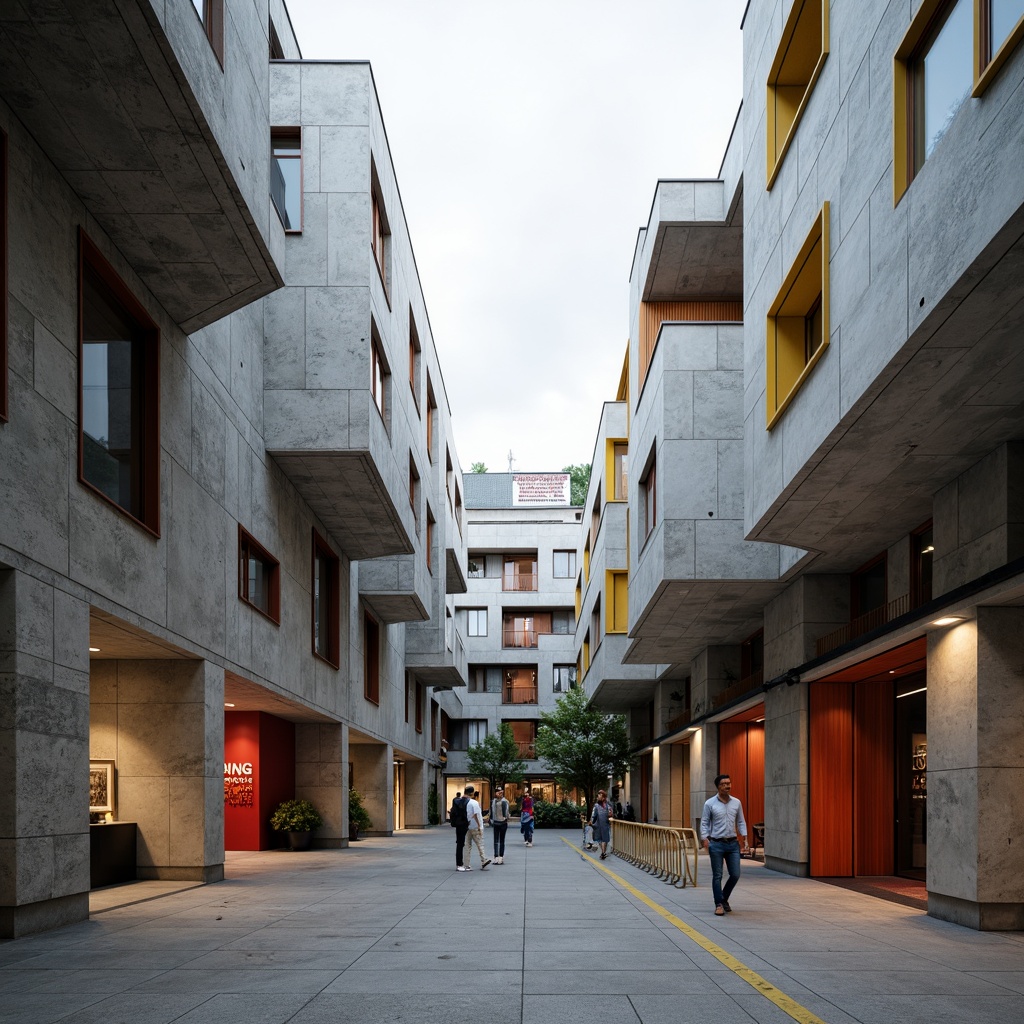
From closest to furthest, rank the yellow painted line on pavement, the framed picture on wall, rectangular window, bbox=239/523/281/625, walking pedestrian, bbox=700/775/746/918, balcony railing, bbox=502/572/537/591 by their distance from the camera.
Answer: the yellow painted line on pavement, walking pedestrian, bbox=700/775/746/918, the framed picture on wall, rectangular window, bbox=239/523/281/625, balcony railing, bbox=502/572/537/591

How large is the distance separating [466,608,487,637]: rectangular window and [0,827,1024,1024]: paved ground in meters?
55.1

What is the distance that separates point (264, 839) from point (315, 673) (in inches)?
175

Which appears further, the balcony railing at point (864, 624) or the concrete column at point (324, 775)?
the concrete column at point (324, 775)

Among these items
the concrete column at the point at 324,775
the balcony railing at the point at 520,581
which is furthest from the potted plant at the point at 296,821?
the balcony railing at the point at 520,581

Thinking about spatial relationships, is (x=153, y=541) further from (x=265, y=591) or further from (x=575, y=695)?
(x=575, y=695)

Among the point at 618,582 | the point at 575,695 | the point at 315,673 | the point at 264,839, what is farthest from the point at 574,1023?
the point at 575,695

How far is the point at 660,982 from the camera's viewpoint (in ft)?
29.5

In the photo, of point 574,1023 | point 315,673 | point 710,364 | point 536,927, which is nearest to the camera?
point 574,1023

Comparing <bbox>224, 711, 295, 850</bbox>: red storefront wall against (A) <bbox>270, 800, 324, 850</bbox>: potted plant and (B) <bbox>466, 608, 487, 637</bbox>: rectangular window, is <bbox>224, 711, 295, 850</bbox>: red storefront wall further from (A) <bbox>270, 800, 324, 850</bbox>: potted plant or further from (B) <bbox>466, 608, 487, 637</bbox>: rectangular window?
(B) <bbox>466, 608, 487, 637</bbox>: rectangular window

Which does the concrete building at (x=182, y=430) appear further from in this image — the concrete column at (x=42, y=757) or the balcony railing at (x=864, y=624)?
the balcony railing at (x=864, y=624)

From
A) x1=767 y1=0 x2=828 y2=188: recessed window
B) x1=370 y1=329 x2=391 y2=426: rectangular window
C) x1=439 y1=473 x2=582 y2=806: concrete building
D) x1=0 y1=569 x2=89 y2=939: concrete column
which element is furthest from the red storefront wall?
x1=439 y1=473 x2=582 y2=806: concrete building

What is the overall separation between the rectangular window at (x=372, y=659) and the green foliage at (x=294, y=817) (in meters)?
6.56

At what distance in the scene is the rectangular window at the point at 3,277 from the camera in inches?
418

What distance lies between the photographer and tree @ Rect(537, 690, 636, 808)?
47.6 m
